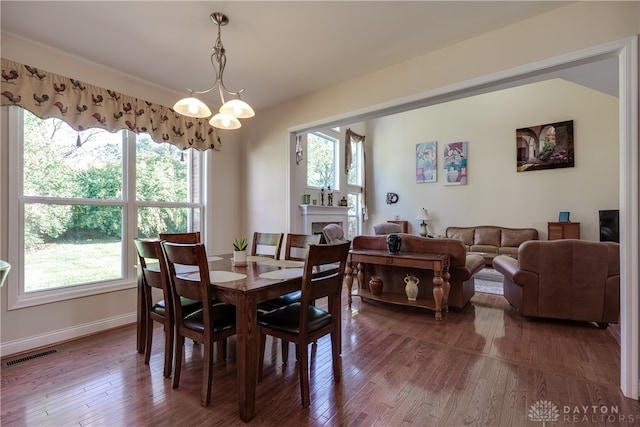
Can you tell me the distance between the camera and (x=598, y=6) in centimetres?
194

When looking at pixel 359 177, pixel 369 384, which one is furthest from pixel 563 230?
pixel 369 384

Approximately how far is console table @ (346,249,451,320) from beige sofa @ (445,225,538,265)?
2.80 m

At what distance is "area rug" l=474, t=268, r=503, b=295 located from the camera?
4.44m

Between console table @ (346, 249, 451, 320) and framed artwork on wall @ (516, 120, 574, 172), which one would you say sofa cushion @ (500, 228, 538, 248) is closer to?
framed artwork on wall @ (516, 120, 574, 172)

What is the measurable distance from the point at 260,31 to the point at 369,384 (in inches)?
109

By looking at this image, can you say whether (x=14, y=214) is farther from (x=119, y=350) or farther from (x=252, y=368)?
(x=252, y=368)

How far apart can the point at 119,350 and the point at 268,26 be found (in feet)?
9.68

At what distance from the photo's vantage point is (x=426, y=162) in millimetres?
7320

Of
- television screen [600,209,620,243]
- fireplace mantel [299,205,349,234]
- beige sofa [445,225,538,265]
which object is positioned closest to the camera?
television screen [600,209,620,243]

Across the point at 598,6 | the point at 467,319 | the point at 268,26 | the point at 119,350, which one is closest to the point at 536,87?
the point at 598,6

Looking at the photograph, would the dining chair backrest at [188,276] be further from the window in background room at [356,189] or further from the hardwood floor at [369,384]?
the window in background room at [356,189]

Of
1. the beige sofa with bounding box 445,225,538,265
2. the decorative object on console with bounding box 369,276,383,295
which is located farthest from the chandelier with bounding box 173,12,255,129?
the beige sofa with bounding box 445,225,538,265

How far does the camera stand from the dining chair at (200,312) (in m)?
1.70

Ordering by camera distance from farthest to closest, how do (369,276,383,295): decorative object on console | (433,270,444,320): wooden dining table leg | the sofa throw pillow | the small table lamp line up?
the small table lamp, the sofa throw pillow, (369,276,383,295): decorative object on console, (433,270,444,320): wooden dining table leg
